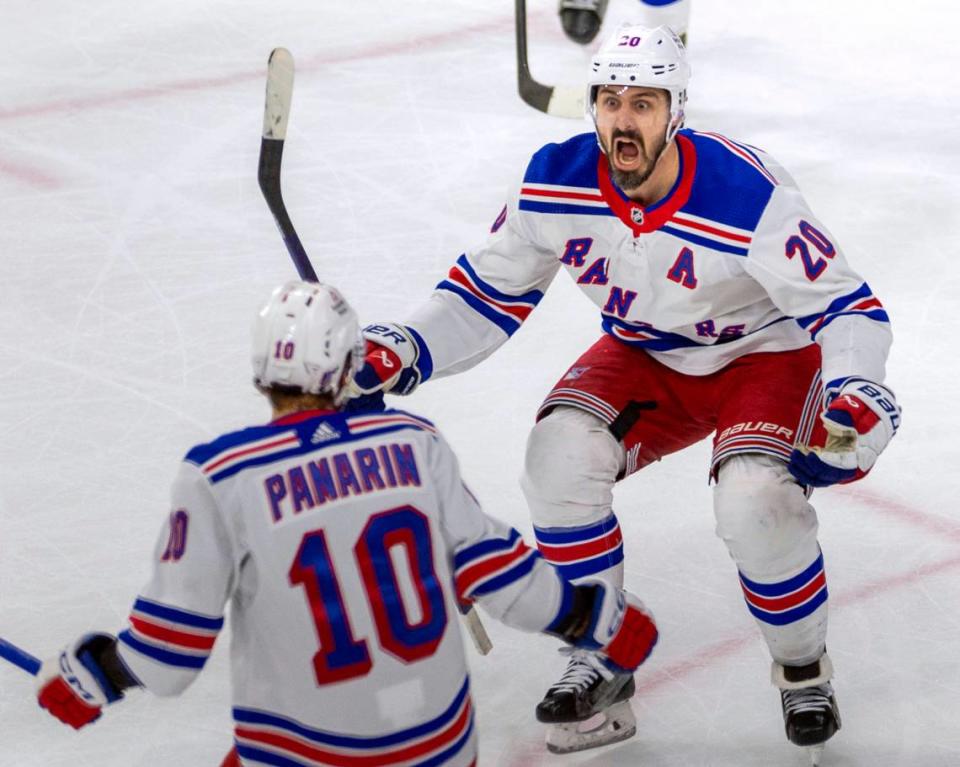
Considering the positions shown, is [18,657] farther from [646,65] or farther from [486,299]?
[646,65]

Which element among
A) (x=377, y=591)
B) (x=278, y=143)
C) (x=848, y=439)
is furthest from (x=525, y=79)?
(x=377, y=591)

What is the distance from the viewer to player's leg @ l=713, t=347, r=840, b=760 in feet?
8.30

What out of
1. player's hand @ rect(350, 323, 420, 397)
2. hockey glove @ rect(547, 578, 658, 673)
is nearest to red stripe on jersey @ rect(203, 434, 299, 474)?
hockey glove @ rect(547, 578, 658, 673)

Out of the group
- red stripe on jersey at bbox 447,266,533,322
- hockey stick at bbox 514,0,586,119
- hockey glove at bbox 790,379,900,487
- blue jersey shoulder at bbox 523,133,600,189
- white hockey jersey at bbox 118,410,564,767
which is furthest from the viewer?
hockey stick at bbox 514,0,586,119

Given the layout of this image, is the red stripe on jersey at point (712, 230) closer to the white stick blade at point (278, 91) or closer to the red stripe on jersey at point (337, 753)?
the white stick blade at point (278, 91)

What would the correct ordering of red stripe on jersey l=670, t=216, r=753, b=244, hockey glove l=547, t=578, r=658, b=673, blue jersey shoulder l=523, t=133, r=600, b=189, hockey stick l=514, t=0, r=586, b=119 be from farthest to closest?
hockey stick l=514, t=0, r=586, b=119 < blue jersey shoulder l=523, t=133, r=600, b=189 < red stripe on jersey l=670, t=216, r=753, b=244 < hockey glove l=547, t=578, r=658, b=673

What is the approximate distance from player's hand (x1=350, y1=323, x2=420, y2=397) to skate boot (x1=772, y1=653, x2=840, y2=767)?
2.43 ft

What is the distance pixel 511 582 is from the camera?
2051mm

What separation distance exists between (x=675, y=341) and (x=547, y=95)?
2349mm

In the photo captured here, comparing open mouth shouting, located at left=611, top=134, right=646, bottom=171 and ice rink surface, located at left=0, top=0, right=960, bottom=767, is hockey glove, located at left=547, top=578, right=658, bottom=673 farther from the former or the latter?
open mouth shouting, located at left=611, top=134, right=646, bottom=171

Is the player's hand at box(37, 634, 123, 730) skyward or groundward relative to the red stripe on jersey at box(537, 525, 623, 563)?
skyward

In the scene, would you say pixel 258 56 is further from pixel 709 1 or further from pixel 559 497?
pixel 559 497

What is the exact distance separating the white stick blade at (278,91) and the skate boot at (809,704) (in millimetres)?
1275

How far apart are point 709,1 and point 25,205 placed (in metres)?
2.98
